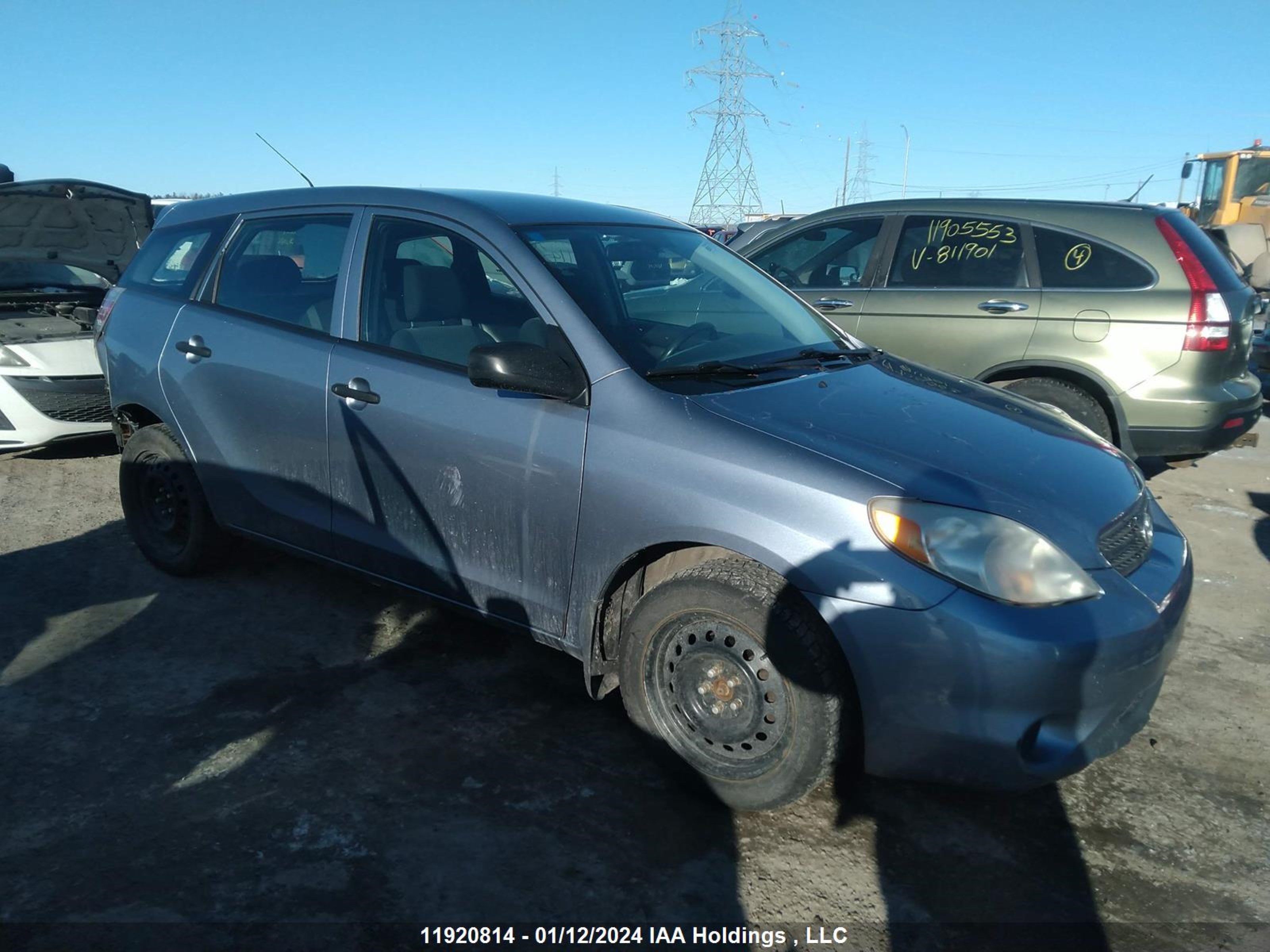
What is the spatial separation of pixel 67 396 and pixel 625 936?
5.45 metres

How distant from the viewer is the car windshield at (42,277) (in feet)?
23.6

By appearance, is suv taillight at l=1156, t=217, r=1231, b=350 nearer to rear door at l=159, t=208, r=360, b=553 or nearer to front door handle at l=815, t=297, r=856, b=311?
front door handle at l=815, t=297, r=856, b=311

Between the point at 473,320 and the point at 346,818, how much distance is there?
1706mm

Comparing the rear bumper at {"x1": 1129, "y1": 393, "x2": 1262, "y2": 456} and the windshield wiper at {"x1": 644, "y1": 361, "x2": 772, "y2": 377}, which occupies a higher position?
the windshield wiper at {"x1": 644, "y1": 361, "x2": 772, "y2": 377}

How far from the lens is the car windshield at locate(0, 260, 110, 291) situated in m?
7.18

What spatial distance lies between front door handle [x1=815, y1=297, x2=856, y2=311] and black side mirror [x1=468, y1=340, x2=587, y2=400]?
3.53 metres

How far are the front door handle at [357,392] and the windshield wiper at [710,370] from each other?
106 centimetres

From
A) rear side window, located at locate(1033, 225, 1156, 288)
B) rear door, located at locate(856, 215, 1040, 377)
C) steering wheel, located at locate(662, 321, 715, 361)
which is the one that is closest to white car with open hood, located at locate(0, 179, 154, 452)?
steering wheel, located at locate(662, 321, 715, 361)

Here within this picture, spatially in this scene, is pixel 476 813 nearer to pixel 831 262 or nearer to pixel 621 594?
pixel 621 594

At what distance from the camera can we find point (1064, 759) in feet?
8.04

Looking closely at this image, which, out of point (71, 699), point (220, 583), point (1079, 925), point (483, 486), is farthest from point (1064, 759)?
point (220, 583)

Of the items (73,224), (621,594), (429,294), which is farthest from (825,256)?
(73,224)

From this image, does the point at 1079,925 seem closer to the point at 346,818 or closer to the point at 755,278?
the point at 346,818

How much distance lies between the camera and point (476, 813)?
108 inches
